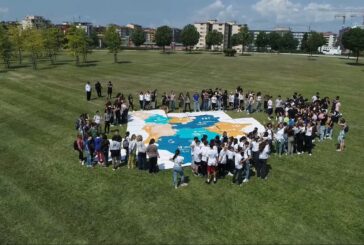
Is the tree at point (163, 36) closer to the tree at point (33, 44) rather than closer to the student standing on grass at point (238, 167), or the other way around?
the tree at point (33, 44)

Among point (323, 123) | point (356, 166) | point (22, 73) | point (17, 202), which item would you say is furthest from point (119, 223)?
point (22, 73)

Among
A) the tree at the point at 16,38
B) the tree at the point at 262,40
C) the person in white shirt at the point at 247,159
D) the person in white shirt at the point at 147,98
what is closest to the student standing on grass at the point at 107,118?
the person in white shirt at the point at 147,98

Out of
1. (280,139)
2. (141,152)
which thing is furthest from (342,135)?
(141,152)

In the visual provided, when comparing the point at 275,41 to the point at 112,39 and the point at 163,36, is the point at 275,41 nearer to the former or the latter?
the point at 163,36

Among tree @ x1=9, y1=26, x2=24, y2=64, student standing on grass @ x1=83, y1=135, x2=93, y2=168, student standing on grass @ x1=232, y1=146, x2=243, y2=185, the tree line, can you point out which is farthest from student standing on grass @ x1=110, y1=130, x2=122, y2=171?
tree @ x1=9, y1=26, x2=24, y2=64

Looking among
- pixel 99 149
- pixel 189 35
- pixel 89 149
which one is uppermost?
pixel 189 35
